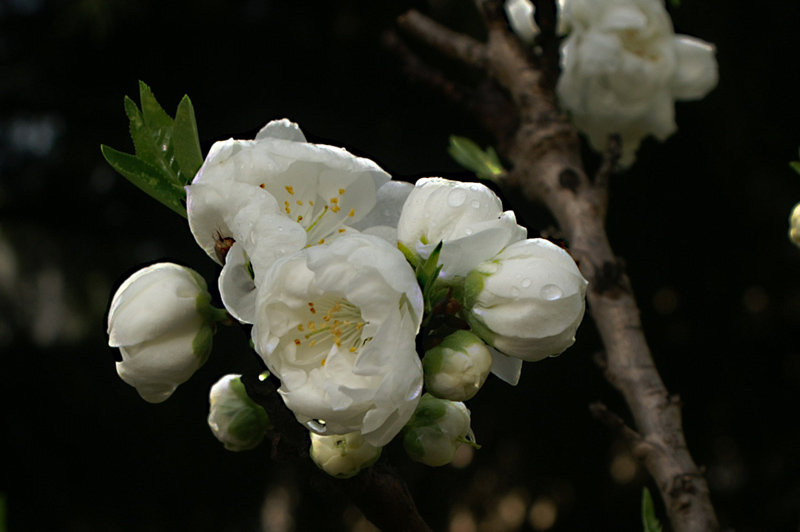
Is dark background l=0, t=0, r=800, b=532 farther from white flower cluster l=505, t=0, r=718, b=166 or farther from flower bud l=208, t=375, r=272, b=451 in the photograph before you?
flower bud l=208, t=375, r=272, b=451

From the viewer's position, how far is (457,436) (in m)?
0.48

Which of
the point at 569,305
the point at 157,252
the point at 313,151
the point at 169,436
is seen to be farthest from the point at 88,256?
the point at 569,305

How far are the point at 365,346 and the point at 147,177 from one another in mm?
240

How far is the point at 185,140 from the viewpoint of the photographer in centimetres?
52

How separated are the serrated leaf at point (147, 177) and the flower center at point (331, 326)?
153 millimetres

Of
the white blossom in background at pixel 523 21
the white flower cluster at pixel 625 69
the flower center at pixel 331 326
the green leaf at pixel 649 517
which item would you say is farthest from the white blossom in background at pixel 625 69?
the flower center at pixel 331 326

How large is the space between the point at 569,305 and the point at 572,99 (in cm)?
65

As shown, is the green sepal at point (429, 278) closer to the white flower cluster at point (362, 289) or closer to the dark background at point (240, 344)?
the white flower cluster at point (362, 289)

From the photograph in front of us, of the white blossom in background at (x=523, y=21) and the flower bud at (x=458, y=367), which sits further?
the white blossom in background at (x=523, y=21)

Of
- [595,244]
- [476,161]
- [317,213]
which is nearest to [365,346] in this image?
[317,213]

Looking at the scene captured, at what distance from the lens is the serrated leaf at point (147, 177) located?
0.52m

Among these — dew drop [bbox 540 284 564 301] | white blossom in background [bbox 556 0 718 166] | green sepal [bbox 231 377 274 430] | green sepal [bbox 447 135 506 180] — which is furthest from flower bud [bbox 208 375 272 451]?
white blossom in background [bbox 556 0 718 166]

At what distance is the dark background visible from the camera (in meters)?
1.67

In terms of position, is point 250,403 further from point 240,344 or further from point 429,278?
point 240,344
